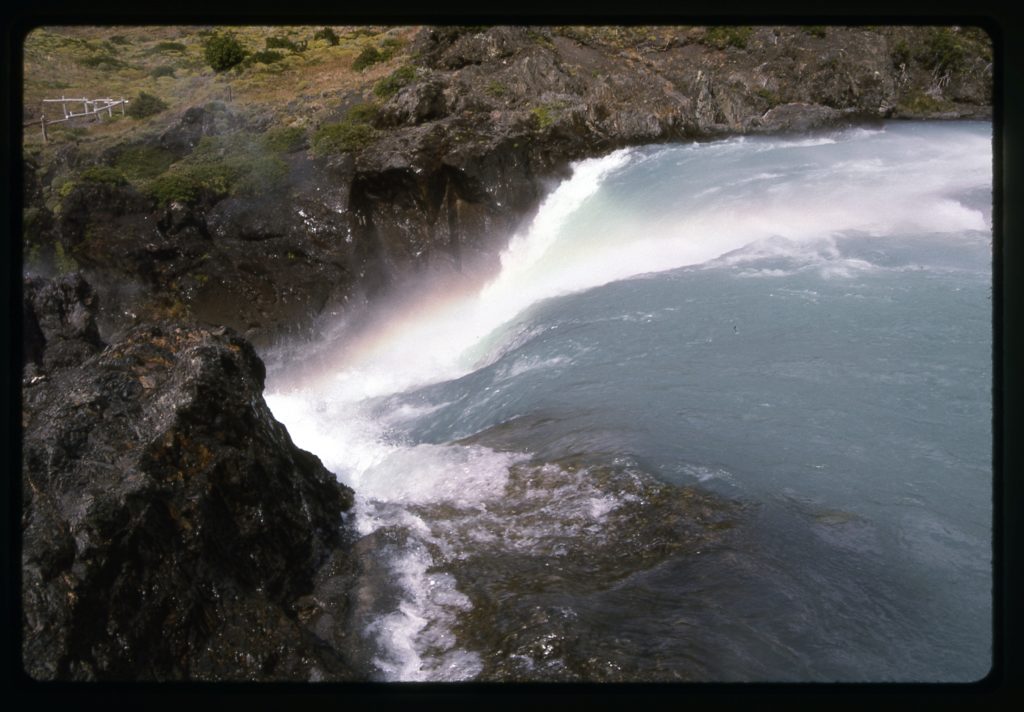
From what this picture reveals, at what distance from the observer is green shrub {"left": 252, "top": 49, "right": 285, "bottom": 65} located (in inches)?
328

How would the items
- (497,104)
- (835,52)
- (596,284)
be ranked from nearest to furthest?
(596,284) → (497,104) → (835,52)

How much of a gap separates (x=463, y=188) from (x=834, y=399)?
7.70 m

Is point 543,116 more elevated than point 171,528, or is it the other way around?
point 543,116

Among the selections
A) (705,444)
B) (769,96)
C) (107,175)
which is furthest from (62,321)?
(769,96)

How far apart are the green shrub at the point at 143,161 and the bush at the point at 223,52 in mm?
1378

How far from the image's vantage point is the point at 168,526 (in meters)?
3.72

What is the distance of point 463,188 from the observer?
12383mm

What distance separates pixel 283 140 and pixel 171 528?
924 centimetres

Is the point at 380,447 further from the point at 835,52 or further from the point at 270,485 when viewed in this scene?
the point at 835,52

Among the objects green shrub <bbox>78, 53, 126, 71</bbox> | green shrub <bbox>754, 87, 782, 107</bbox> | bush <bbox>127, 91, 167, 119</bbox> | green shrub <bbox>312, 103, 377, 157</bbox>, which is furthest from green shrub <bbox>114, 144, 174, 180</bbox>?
green shrub <bbox>754, 87, 782, 107</bbox>

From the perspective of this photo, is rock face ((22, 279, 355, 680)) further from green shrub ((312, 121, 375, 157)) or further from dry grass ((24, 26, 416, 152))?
green shrub ((312, 121, 375, 157))

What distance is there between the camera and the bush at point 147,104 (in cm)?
1120

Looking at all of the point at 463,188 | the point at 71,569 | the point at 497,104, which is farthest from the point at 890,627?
the point at 497,104

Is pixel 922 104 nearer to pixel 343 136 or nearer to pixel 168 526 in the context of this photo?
pixel 343 136
